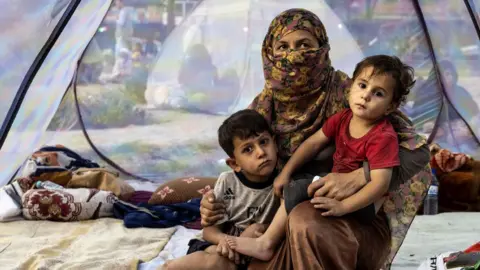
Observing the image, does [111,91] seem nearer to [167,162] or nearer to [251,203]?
[167,162]

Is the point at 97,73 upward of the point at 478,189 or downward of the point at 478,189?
upward

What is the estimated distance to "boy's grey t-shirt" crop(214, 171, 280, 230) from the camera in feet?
7.75

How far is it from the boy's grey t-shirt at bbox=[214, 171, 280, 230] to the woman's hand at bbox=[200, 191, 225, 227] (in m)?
0.02

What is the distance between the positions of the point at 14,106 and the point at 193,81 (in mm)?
1208

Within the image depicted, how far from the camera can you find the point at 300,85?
2.39 metres

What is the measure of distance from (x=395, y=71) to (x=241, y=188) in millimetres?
667

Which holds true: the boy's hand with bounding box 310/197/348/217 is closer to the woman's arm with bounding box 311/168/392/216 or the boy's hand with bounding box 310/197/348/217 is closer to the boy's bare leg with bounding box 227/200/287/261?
the woman's arm with bounding box 311/168/392/216

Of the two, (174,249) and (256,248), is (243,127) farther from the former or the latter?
(174,249)

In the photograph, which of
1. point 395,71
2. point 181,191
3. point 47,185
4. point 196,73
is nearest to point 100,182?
point 47,185

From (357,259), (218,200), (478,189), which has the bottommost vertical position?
(478,189)

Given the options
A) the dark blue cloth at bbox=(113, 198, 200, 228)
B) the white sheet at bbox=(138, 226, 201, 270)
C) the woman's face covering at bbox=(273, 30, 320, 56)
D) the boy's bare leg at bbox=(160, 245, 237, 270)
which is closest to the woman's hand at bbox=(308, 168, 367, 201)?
the boy's bare leg at bbox=(160, 245, 237, 270)

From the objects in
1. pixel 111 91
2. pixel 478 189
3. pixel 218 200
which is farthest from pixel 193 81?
pixel 218 200

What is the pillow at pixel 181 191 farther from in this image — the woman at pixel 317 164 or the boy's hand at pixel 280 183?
the boy's hand at pixel 280 183

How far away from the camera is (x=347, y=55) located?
14.0ft
